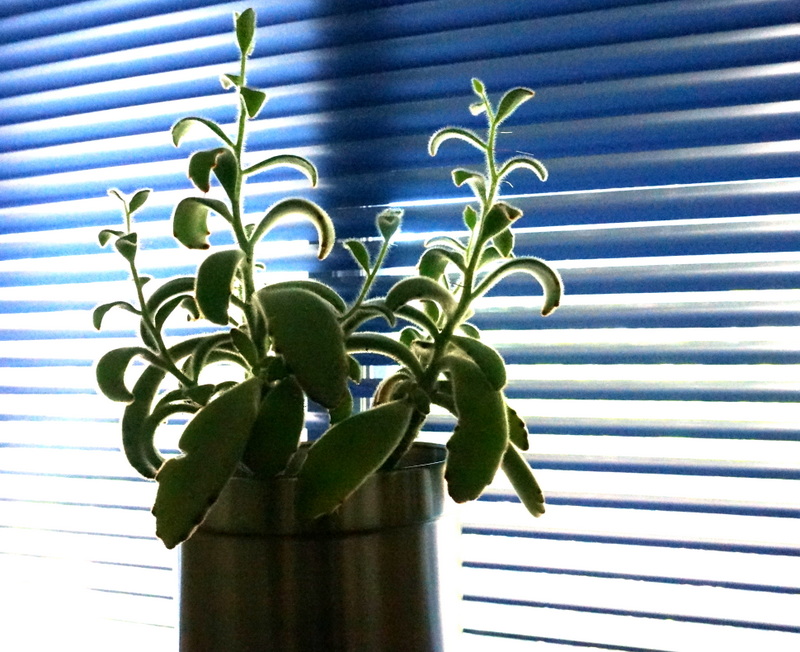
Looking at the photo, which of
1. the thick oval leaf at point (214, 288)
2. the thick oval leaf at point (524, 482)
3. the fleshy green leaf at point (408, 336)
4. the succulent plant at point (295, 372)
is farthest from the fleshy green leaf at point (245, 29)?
the thick oval leaf at point (524, 482)

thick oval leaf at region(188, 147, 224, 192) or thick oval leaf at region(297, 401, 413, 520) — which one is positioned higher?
thick oval leaf at region(188, 147, 224, 192)

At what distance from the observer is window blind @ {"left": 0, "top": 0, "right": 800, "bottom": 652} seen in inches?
34.6

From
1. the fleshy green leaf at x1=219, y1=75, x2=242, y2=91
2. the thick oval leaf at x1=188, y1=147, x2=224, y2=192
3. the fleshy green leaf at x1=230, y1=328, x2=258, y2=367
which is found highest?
the fleshy green leaf at x1=219, y1=75, x2=242, y2=91

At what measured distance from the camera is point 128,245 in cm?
63

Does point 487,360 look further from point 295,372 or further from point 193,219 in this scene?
point 193,219

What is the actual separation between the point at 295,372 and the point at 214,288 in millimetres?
97

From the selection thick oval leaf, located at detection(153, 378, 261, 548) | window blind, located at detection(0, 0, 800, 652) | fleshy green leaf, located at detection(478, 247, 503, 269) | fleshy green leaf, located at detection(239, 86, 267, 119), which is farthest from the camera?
window blind, located at detection(0, 0, 800, 652)

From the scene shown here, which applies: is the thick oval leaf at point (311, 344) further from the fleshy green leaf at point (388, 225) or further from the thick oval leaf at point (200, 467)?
the fleshy green leaf at point (388, 225)

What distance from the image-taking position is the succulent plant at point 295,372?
504mm

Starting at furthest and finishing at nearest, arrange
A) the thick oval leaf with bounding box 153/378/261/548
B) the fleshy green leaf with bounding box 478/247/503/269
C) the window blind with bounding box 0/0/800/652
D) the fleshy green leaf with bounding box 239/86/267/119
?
the window blind with bounding box 0/0/800/652 < the fleshy green leaf with bounding box 478/247/503/269 < the fleshy green leaf with bounding box 239/86/267/119 < the thick oval leaf with bounding box 153/378/261/548

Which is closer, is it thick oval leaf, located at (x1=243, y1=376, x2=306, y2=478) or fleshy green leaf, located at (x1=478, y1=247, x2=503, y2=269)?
thick oval leaf, located at (x1=243, y1=376, x2=306, y2=478)

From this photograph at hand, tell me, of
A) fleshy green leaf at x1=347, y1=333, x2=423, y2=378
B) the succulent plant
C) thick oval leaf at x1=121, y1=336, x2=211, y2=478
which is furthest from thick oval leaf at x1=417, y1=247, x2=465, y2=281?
thick oval leaf at x1=121, y1=336, x2=211, y2=478

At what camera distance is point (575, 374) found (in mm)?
960

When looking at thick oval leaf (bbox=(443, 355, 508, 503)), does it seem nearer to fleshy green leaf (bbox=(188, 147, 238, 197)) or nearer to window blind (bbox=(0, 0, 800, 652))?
fleshy green leaf (bbox=(188, 147, 238, 197))
